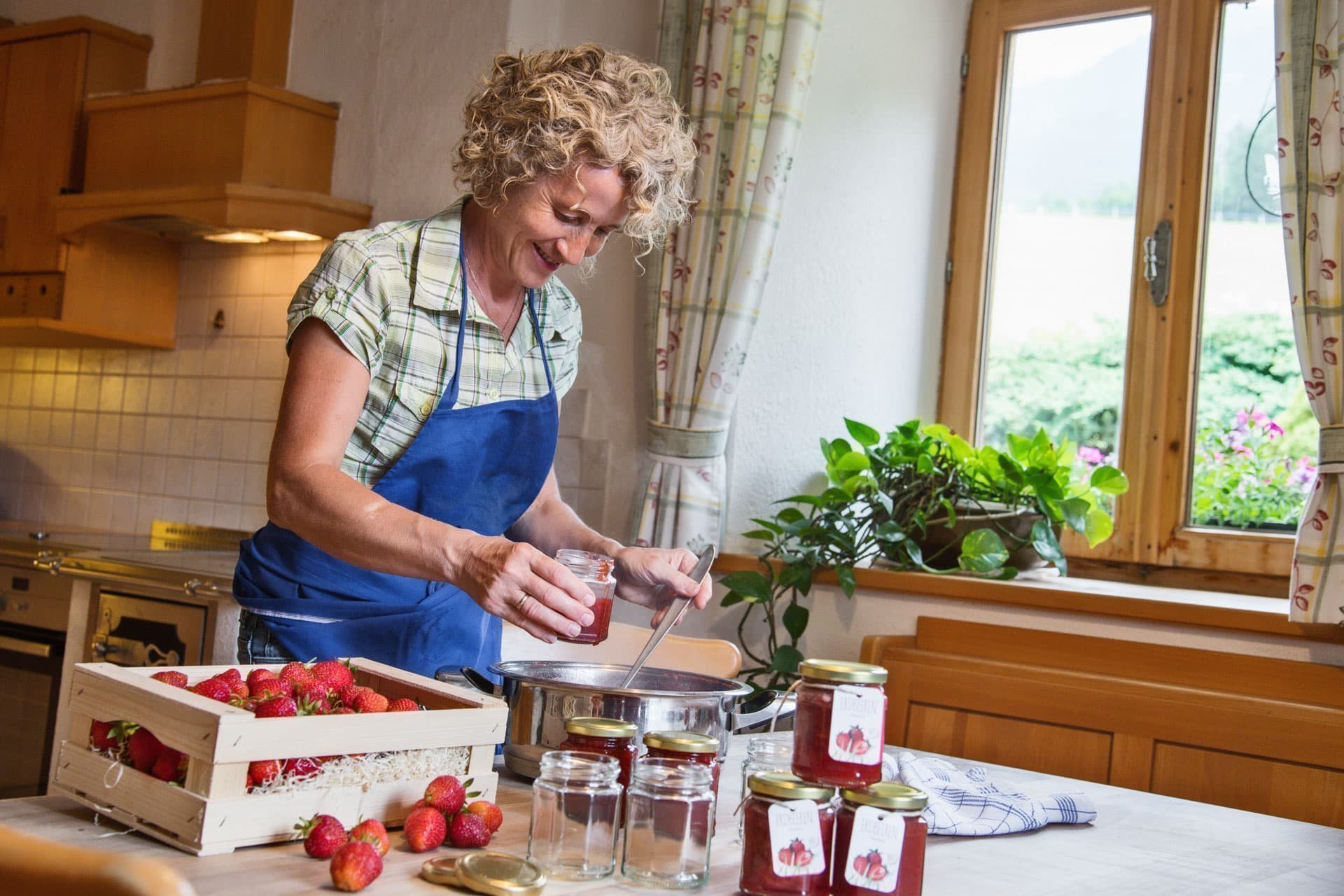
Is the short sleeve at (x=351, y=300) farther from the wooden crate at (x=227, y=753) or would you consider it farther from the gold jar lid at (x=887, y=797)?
the gold jar lid at (x=887, y=797)

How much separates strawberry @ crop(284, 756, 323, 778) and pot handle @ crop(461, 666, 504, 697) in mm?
307

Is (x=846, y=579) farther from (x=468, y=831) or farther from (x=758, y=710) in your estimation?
(x=468, y=831)

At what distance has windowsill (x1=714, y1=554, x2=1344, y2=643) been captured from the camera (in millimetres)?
2223

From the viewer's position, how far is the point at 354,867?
92cm

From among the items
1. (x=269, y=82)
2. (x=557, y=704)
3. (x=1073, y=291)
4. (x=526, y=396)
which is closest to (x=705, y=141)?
(x=1073, y=291)

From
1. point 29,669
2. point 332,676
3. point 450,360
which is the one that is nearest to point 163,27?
point 29,669

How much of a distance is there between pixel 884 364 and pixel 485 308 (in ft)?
5.41

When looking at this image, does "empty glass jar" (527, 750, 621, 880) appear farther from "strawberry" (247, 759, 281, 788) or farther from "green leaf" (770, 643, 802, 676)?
"green leaf" (770, 643, 802, 676)

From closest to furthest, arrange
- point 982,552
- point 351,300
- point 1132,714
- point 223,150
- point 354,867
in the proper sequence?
point 354,867 → point 351,300 → point 1132,714 → point 982,552 → point 223,150

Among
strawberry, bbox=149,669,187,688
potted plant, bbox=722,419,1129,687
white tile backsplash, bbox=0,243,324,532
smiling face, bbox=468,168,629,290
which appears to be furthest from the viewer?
white tile backsplash, bbox=0,243,324,532

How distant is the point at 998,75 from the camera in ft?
10.6

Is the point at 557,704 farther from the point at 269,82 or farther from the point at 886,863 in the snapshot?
the point at 269,82

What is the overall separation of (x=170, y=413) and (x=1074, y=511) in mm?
2803

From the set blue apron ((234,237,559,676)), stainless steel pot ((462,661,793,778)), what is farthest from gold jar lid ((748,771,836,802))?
blue apron ((234,237,559,676))
